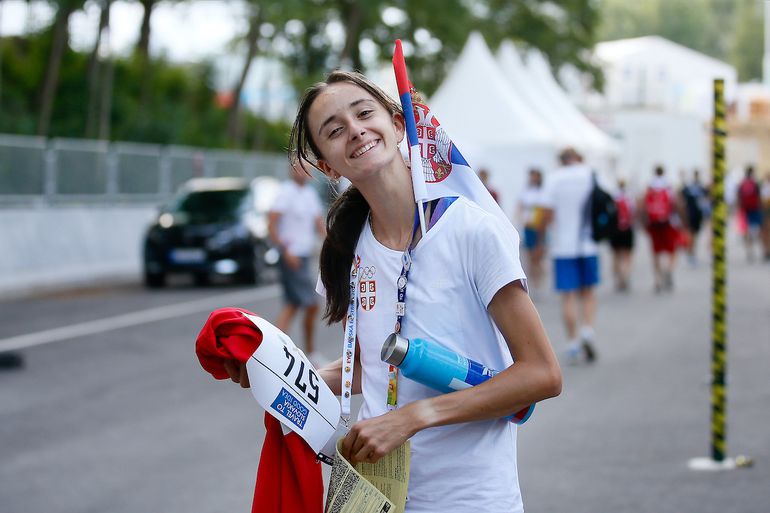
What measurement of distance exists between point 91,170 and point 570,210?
13.1m

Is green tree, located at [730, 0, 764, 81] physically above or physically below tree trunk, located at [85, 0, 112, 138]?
above

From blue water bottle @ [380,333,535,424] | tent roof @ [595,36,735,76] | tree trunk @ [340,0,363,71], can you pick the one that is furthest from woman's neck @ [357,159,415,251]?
tent roof @ [595,36,735,76]

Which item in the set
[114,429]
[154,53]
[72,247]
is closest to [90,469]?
[114,429]

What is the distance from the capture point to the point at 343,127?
2568 millimetres

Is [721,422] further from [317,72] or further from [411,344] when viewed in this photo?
[317,72]

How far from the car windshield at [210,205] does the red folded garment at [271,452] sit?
16.5 meters

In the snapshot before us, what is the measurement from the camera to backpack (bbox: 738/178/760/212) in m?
25.2

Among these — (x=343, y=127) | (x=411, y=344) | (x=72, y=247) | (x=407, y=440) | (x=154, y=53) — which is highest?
(x=154, y=53)

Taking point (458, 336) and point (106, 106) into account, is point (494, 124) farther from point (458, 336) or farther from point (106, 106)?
point (458, 336)

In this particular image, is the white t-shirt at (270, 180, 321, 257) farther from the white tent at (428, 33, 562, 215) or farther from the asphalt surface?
the white tent at (428, 33, 562, 215)

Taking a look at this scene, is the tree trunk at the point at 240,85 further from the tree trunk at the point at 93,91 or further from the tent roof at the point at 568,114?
the tent roof at the point at 568,114

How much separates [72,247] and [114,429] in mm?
12798

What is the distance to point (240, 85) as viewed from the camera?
3491cm

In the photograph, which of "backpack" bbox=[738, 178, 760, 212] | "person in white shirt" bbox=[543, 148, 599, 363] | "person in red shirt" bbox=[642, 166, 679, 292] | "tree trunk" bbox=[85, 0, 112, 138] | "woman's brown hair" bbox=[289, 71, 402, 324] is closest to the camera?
"woman's brown hair" bbox=[289, 71, 402, 324]
